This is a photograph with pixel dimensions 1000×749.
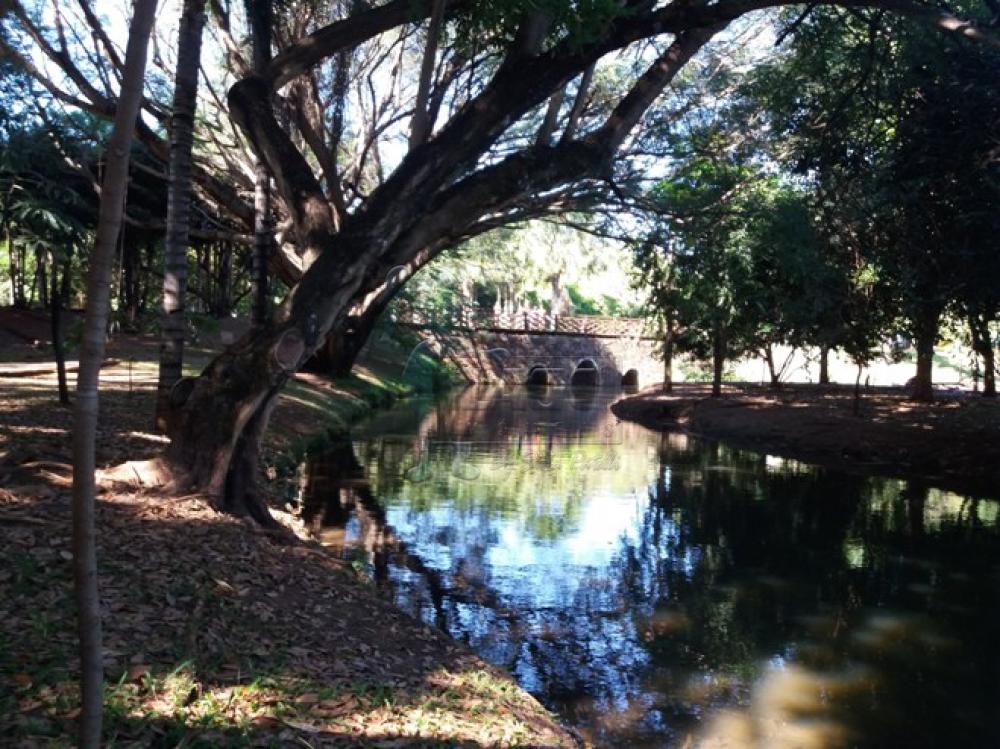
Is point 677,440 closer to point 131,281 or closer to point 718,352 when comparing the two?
point 718,352

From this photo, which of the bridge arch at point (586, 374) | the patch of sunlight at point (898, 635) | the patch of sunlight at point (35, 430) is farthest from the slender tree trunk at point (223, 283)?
the patch of sunlight at point (898, 635)

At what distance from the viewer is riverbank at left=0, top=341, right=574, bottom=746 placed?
12.2 feet

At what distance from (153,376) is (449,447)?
625 centimetres

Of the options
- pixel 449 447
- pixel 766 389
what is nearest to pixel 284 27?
pixel 449 447

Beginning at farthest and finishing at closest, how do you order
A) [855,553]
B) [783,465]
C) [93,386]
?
1. [783,465]
2. [855,553]
3. [93,386]

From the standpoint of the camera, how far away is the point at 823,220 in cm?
1333

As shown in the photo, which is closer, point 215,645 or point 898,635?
point 215,645

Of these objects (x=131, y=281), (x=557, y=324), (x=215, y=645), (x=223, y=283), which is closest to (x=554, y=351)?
(x=557, y=324)

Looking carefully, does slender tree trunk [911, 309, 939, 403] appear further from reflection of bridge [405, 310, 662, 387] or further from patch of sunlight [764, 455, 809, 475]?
reflection of bridge [405, 310, 662, 387]

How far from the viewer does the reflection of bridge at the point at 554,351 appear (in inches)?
1925

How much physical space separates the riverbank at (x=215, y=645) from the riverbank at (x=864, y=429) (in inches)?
495

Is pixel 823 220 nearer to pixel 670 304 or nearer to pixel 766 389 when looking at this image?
pixel 670 304

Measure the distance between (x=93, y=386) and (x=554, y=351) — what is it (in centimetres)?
4884

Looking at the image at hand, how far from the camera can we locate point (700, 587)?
8.91 m
